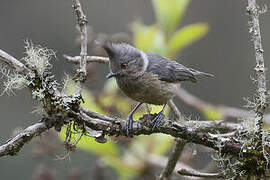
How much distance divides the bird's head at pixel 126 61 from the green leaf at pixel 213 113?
0.57m

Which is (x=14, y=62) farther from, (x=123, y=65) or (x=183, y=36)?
(x=183, y=36)

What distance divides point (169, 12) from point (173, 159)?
3.50 ft

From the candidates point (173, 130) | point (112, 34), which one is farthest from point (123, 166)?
point (112, 34)

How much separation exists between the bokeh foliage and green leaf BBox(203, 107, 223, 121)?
0.33 m

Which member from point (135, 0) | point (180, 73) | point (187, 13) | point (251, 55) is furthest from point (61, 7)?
point (180, 73)

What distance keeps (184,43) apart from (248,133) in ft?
3.93

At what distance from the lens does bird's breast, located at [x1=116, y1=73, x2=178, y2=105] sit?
128 inches

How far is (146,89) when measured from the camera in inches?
130

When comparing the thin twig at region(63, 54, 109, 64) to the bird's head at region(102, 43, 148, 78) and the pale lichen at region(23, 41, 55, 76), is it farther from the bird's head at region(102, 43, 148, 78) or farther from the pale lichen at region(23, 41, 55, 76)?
the pale lichen at region(23, 41, 55, 76)

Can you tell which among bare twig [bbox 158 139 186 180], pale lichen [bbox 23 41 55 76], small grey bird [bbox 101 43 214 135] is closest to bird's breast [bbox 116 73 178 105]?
small grey bird [bbox 101 43 214 135]

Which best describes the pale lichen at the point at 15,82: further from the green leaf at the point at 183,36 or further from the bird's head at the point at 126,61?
the green leaf at the point at 183,36

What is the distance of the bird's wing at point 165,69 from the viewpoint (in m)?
3.50

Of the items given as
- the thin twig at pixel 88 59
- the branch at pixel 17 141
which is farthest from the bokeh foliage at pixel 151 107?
the branch at pixel 17 141

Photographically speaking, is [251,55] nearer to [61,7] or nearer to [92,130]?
[61,7]
